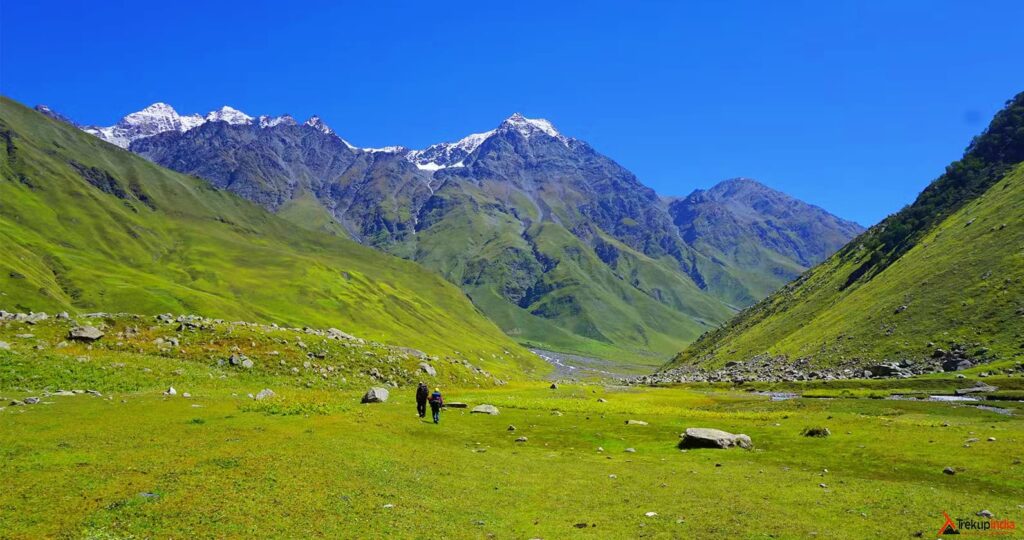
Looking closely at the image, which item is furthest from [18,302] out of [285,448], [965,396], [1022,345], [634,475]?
[1022,345]

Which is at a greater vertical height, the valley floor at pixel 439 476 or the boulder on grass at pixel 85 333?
the boulder on grass at pixel 85 333

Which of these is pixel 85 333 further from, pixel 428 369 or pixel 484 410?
pixel 484 410

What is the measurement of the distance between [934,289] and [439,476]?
145 metres

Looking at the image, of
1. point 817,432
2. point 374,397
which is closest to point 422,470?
point 374,397

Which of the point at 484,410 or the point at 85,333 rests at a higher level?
the point at 85,333

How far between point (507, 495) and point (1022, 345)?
381ft

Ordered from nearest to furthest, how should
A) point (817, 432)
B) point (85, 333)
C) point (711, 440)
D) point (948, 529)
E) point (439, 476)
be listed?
point (948, 529)
point (439, 476)
point (711, 440)
point (817, 432)
point (85, 333)

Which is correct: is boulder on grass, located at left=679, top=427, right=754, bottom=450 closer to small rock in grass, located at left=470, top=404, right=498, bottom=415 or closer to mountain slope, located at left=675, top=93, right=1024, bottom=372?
small rock in grass, located at left=470, top=404, right=498, bottom=415

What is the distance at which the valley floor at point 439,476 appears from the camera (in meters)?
17.8

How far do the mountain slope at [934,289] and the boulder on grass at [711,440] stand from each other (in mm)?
91223

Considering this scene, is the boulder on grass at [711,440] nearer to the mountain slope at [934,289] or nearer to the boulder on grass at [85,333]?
the boulder on grass at [85,333]

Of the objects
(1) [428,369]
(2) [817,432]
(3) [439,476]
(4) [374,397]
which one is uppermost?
(1) [428,369]

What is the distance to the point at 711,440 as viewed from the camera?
3459cm

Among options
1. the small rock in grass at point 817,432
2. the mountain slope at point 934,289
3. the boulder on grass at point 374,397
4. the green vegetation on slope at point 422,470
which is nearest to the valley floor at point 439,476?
the green vegetation on slope at point 422,470
